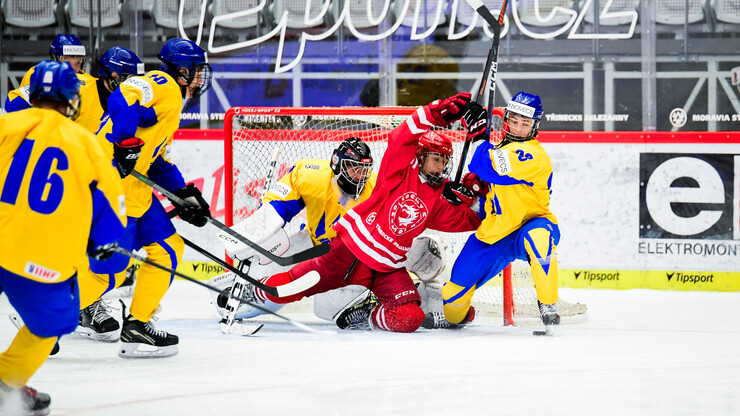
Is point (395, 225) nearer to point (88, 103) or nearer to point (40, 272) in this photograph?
point (88, 103)

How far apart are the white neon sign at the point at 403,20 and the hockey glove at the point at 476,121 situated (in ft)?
6.35

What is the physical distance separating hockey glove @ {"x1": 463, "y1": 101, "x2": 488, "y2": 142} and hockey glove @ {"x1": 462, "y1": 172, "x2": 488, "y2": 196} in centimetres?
20

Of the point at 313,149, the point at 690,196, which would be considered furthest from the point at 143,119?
the point at 690,196

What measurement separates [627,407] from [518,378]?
1.55 ft

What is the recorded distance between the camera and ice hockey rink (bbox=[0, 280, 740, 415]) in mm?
2631

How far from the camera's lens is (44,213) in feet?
7.89

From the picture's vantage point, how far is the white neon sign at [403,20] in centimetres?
576

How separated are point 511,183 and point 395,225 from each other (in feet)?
1.79

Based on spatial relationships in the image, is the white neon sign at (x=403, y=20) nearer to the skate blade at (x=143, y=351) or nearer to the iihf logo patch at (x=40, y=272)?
the skate blade at (x=143, y=351)

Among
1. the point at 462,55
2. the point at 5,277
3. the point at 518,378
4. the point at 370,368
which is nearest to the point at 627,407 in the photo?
the point at 518,378

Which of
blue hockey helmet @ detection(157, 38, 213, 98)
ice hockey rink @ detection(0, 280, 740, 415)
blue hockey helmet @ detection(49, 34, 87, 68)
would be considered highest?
blue hockey helmet @ detection(49, 34, 87, 68)

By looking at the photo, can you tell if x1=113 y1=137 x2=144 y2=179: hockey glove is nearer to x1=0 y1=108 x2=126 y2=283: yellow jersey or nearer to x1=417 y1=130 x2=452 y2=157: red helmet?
x1=0 y1=108 x2=126 y2=283: yellow jersey

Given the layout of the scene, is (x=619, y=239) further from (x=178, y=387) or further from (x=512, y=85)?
Result: (x=178, y=387)

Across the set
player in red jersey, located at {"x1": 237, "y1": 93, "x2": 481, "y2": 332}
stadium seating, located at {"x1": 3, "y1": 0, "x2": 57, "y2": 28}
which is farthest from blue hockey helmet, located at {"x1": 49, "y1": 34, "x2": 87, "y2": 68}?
stadium seating, located at {"x1": 3, "y1": 0, "x2": 57, "y2": 28}
